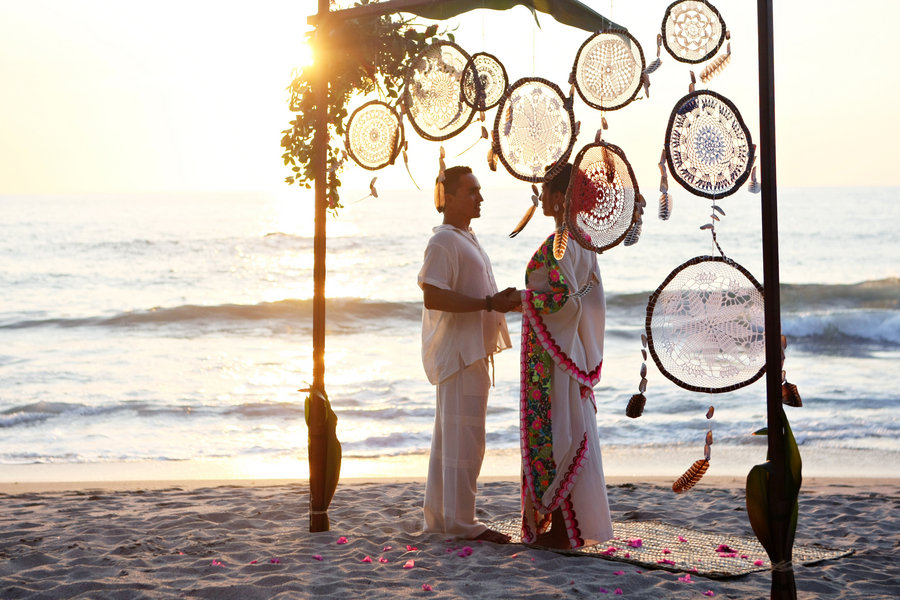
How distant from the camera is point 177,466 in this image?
291 inches

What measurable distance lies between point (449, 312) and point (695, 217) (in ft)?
106

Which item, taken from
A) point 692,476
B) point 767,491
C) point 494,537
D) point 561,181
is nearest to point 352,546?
point 494,537

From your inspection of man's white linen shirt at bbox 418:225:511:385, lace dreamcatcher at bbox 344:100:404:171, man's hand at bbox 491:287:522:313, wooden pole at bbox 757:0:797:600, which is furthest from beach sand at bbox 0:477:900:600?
lace dreamcatcher at bbox 344:100:404:171

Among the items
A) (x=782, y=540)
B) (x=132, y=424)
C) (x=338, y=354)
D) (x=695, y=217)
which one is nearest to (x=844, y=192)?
(x=695, y=217)

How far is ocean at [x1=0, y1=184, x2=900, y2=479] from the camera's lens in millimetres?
8547

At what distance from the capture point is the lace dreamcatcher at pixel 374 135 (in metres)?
4.51

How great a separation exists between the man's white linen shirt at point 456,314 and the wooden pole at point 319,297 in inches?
21.9

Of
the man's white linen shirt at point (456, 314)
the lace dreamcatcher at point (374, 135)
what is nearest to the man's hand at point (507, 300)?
the man's white linen shirt at point (456, 314)

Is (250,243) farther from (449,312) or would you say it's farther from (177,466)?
(449,312)

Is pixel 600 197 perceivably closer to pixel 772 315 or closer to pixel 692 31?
pixel 692 31

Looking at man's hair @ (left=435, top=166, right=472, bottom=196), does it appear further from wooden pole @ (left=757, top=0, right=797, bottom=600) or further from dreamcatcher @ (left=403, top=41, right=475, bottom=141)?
wooden pole @ (left=757, top=0, right=797, bottom=600)

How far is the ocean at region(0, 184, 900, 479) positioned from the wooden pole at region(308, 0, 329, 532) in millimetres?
3038

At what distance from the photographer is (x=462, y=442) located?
4.40 metres

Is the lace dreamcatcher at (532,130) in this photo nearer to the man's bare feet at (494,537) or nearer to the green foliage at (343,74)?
the green foliage at (343,74)
